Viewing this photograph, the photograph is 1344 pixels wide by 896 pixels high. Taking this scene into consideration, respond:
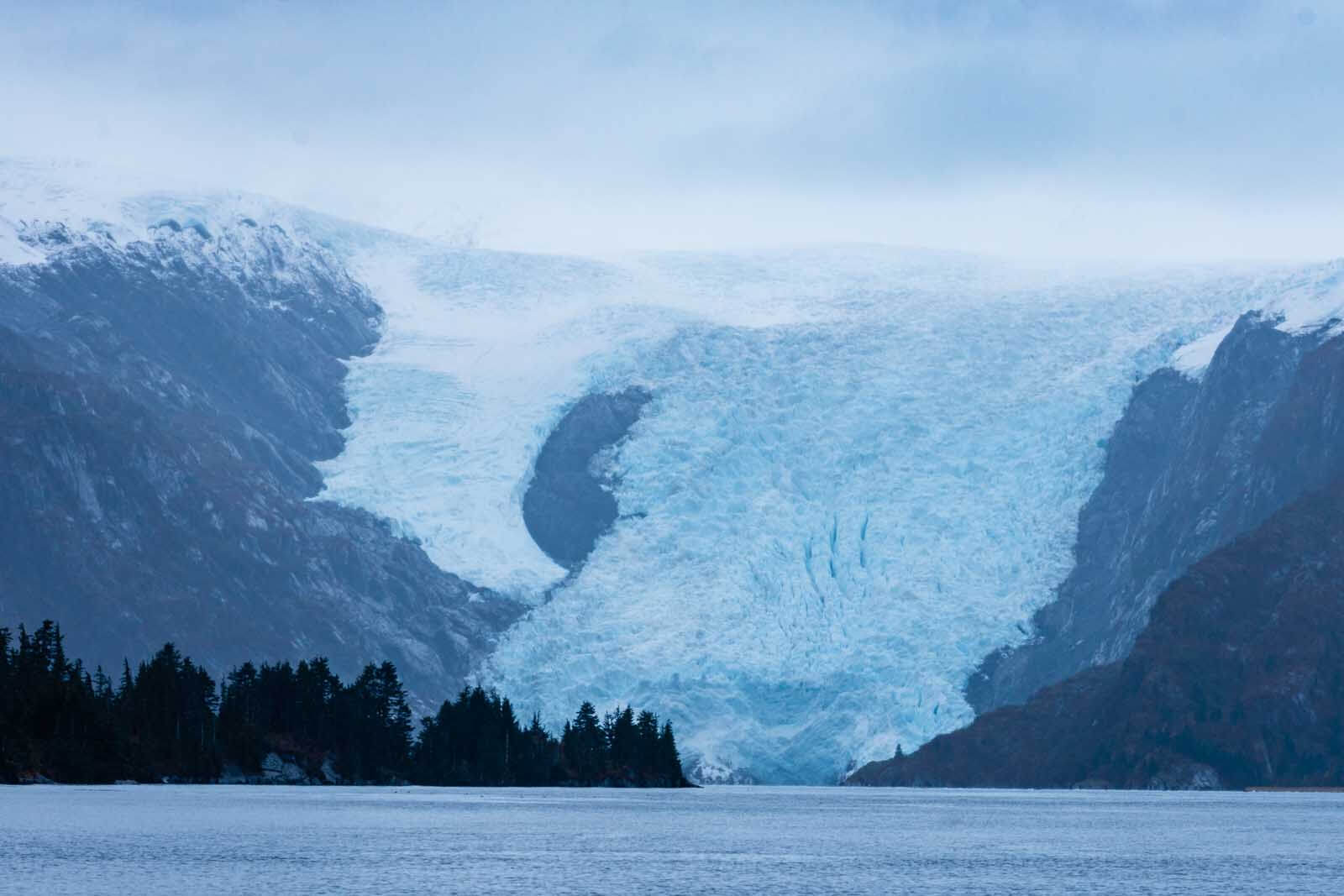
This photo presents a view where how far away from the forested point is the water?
13.7 ft

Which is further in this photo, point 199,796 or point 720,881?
point 199,796

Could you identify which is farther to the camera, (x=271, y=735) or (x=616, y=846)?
(x=271, y=735)

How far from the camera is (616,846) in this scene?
9025 cm

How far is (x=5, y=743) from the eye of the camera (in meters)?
130

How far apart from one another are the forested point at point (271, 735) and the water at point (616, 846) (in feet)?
13.7

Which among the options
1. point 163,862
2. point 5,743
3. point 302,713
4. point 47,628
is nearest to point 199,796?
point 5,743

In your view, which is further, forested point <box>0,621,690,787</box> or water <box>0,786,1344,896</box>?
forested point <box>0,621,690,787</box>

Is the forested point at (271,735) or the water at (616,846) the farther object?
the forested point at (271,735)

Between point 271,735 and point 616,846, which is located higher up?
point 616,846

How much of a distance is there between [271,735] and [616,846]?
7781 cm

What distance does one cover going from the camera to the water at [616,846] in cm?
7106

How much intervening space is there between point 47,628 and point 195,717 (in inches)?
489

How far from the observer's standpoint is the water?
7106 centimetres

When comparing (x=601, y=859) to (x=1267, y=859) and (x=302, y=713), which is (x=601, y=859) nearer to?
(x=1267, y=859)
